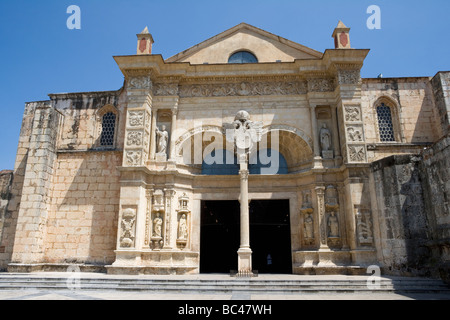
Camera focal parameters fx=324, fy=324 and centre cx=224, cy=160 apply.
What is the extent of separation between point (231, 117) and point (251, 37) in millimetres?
4971

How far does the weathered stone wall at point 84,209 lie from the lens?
594 inches

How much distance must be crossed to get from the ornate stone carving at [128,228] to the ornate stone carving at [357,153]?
9.92m

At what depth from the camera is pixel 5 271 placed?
14820 millimetres

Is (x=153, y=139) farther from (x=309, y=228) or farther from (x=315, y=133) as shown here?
(x=309, y=228)

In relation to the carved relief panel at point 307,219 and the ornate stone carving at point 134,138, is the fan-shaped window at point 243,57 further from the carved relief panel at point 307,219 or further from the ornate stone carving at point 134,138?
the carved relief panel at point 307,219

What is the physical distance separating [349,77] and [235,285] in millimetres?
10874

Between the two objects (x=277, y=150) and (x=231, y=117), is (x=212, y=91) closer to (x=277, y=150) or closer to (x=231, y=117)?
(x=231, y=117)

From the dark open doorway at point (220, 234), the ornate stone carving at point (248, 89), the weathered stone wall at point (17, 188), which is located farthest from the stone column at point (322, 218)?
the weathered stone wall at point (17, 188)

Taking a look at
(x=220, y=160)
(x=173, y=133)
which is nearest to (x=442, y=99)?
(x=220, y=160)

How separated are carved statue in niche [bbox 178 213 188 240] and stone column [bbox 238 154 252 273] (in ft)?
8.58

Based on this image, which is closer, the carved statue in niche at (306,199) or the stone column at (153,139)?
the carved statue in niche at (306,199)

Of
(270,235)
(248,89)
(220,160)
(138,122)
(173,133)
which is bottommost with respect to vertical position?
(270,235)

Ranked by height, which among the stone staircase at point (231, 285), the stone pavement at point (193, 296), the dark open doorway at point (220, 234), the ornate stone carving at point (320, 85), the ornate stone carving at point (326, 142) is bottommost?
the stone pavement at point (193, 296)

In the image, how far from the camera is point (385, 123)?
16344 mm
